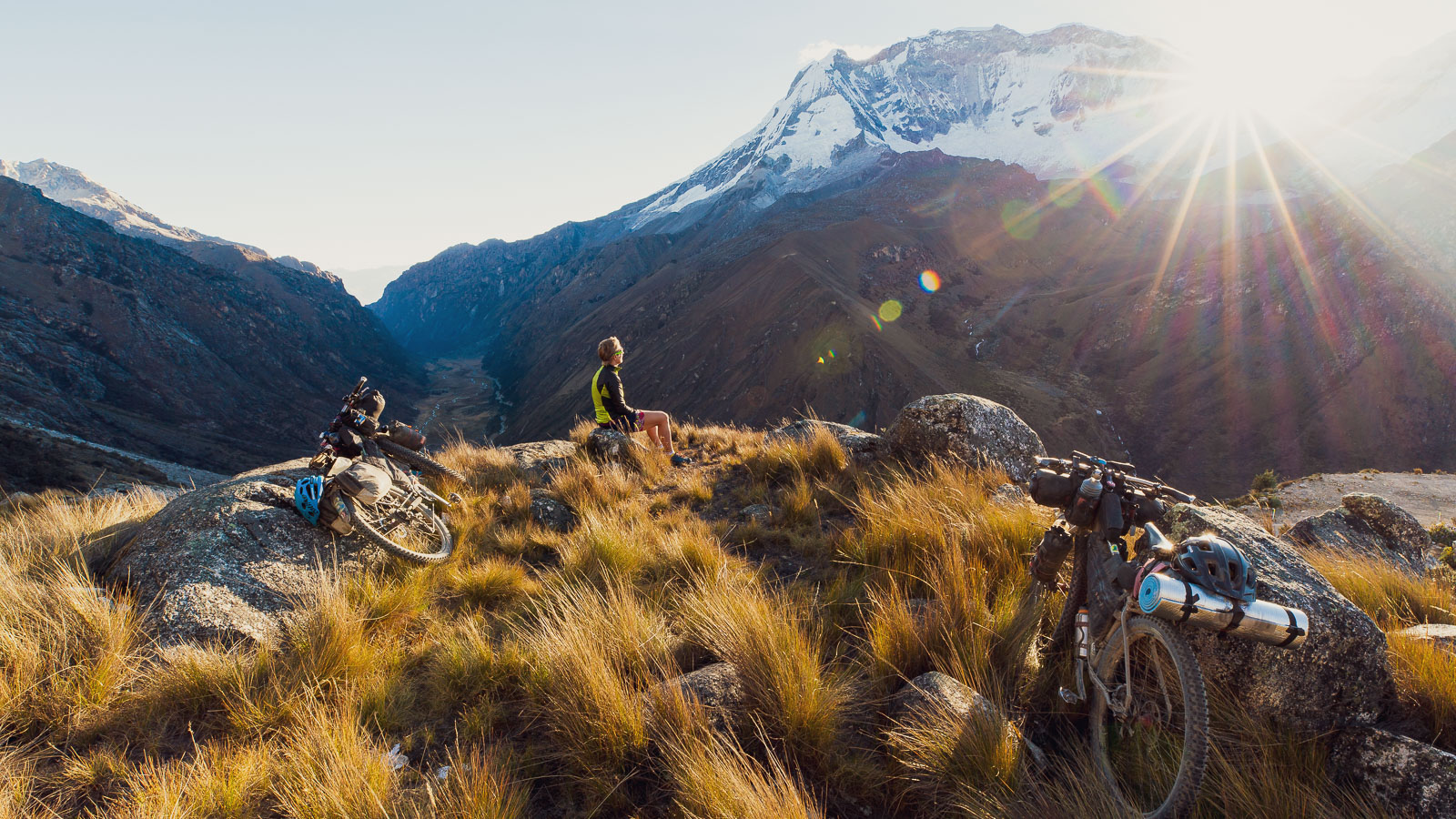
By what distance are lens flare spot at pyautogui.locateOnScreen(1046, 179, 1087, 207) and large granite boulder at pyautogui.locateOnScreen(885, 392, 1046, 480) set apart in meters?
123

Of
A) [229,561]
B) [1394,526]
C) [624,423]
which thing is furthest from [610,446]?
[1394,526]

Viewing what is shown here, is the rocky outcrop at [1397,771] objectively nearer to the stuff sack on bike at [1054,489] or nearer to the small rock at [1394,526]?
the stuff sack on bike at [1054,489]

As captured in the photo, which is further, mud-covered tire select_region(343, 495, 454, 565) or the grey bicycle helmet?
mud-covered tire select_region(343, 495, 454, 565)

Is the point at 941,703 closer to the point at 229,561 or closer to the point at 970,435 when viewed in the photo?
the point at 970,435

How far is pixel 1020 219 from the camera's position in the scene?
9931 cm

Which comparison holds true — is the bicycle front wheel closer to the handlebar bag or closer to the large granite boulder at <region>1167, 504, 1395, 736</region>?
the large granite boulder at <region>1167, 504, 1395, 736</region>

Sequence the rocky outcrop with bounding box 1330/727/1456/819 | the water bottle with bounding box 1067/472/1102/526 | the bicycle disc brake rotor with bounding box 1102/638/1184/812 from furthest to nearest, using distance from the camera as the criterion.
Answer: the water bottle with bounding box 1067/472/1102/526
the bicycle disc brake rotor with bounding box 1102/638/1184/812
the rocky outcrop with bounding box 1330/727/1456/819

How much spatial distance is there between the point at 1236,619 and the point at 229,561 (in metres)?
5.35

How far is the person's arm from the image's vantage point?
7.89 meters

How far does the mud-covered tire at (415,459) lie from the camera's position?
5.84 meters

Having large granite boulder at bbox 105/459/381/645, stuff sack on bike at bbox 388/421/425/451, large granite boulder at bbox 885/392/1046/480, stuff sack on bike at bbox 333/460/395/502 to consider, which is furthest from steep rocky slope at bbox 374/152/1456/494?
large granite boulder at bbox 105/459/381/645

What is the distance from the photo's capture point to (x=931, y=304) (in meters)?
73.0

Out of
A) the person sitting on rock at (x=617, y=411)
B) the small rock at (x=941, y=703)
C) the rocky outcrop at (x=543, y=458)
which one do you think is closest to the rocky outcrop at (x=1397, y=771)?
the small rock at (x=941, y=703)

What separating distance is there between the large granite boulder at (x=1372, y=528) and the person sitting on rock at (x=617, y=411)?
23.6 feet
